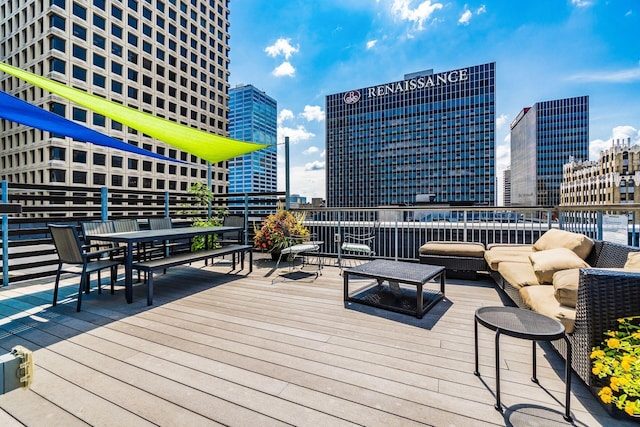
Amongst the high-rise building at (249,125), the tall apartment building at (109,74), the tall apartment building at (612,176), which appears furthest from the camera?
the high-rise building at (249,125)

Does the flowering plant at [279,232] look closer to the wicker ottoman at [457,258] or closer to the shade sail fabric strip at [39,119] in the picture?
the wicker ottoman at [457,258]

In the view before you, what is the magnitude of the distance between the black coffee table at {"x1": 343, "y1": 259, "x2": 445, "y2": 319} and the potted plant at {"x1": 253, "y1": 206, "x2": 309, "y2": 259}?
7.62ft

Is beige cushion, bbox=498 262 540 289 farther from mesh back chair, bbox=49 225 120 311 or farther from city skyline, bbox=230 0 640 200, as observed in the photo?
city skyline, bbox=230 0 640 200

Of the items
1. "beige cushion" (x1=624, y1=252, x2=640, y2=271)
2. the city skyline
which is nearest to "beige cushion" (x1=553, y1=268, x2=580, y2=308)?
"beige cushion" (x1=624, y1=252, x2=640, y2=271)

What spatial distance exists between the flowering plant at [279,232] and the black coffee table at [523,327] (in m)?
4.18

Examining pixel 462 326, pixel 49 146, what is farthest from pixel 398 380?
pixel 49 146

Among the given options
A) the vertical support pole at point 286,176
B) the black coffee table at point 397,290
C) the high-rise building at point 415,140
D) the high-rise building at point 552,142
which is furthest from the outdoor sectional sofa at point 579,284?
the high-rise building at point 552,142

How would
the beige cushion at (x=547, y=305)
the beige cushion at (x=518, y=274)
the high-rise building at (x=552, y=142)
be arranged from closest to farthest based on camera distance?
1. the beige cushion at (x=547, y=305)
2. the beige cushion at (x=518, y=274)
3. the high-rise building at (x=552, y=142)

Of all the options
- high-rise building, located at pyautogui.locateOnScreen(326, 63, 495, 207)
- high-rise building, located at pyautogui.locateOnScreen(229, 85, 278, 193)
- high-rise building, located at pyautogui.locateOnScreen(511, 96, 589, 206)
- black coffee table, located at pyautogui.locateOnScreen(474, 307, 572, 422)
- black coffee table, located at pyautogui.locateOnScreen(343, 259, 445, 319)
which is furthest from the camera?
high-rise building, located at pyautogui.locateOnScreen(511, 96, 589, 206)

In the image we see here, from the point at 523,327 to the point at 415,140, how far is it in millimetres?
72358

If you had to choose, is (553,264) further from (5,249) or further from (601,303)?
(5,249)

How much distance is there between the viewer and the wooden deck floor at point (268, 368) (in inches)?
58.5

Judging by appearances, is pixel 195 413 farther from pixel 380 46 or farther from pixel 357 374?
A: pixel 380 46

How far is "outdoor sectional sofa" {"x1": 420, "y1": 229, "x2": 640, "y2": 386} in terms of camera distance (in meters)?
1.50
